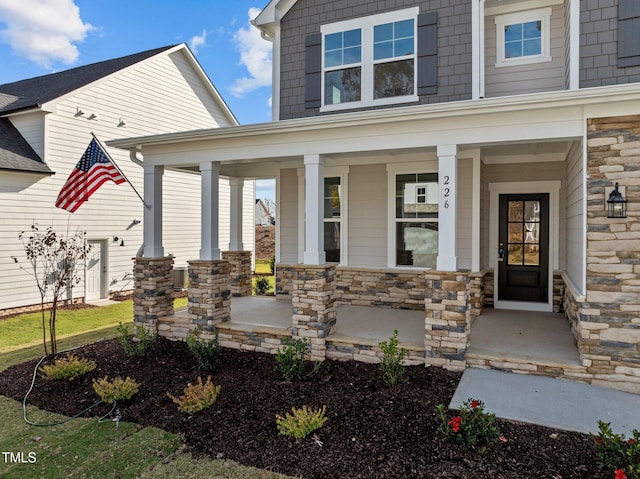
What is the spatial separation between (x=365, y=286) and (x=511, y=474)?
518cm

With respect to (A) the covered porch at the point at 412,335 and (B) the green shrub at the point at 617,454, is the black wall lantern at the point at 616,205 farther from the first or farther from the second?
(B) the green shrub at the point at 617,454

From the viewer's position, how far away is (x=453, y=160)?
16.8ft

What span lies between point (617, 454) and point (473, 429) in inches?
38.5

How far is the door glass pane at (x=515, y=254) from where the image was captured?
770 centimetres

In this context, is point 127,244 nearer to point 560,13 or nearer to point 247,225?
point 247,225

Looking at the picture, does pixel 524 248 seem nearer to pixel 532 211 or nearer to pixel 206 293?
pixel 532 211

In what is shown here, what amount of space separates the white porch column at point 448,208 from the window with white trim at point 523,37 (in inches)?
118

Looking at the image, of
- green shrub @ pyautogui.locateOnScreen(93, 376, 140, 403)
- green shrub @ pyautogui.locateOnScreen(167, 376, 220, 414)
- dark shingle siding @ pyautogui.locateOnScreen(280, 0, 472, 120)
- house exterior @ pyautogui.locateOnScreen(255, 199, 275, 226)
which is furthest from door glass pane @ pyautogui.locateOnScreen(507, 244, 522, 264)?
house exterior @ pyautogui.locateOnScreen(255, 199, 275, 226)

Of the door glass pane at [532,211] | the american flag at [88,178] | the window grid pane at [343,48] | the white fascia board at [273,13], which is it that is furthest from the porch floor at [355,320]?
the white fascia board at [273,13]

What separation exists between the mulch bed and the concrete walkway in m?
0.16

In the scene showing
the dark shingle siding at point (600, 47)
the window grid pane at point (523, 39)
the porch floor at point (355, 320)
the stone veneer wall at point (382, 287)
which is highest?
the window grid pane at point (523, 39)

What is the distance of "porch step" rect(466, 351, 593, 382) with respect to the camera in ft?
15.2

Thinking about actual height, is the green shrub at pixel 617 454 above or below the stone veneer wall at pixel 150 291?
below

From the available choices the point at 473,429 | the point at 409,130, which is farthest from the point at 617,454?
the point at 409,130
